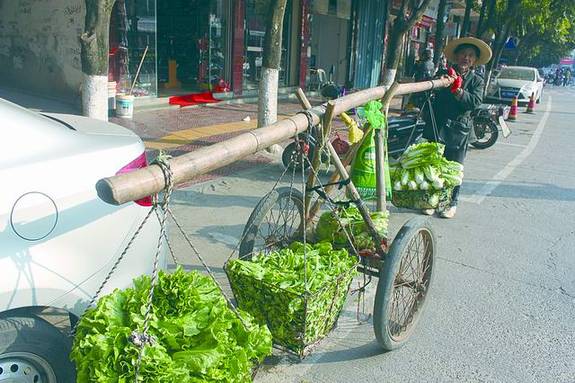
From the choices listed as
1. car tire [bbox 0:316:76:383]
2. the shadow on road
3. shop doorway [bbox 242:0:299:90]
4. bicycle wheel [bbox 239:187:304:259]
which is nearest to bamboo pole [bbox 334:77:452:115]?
bicycle wheel [bbox 239:187:304:259]

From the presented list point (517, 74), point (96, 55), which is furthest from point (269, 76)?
point (517, 74)

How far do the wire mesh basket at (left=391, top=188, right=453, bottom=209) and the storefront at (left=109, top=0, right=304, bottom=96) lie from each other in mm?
7911

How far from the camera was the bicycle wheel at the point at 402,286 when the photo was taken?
10.1 ft

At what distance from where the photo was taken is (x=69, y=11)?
11188mm

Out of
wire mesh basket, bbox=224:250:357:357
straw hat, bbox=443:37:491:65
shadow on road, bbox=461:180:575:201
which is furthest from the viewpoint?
shadow on road, bbox=461:180:575:201

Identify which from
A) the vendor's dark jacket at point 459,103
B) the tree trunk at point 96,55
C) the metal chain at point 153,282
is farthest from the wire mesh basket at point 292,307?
the tree trunk at point 96,55

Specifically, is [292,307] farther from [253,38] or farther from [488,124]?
[253,38]

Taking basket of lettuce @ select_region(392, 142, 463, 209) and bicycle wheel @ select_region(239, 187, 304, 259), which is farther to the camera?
basket of lettuce @ select_region(392, 142, 463, 209)

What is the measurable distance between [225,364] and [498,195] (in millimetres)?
6052

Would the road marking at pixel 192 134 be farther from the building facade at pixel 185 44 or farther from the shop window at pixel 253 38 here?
the shop window at pixel 253 38

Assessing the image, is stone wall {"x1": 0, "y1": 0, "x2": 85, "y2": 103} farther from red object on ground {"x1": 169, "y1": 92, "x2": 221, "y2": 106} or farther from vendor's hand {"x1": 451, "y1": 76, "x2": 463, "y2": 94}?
vendor's hand {"x1": 451, "y1": 76, "x2": 463, "y2": 94}

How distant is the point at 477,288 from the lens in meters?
4.46

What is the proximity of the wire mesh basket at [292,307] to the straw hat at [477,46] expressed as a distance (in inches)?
148

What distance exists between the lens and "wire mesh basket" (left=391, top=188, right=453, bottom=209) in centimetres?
523
